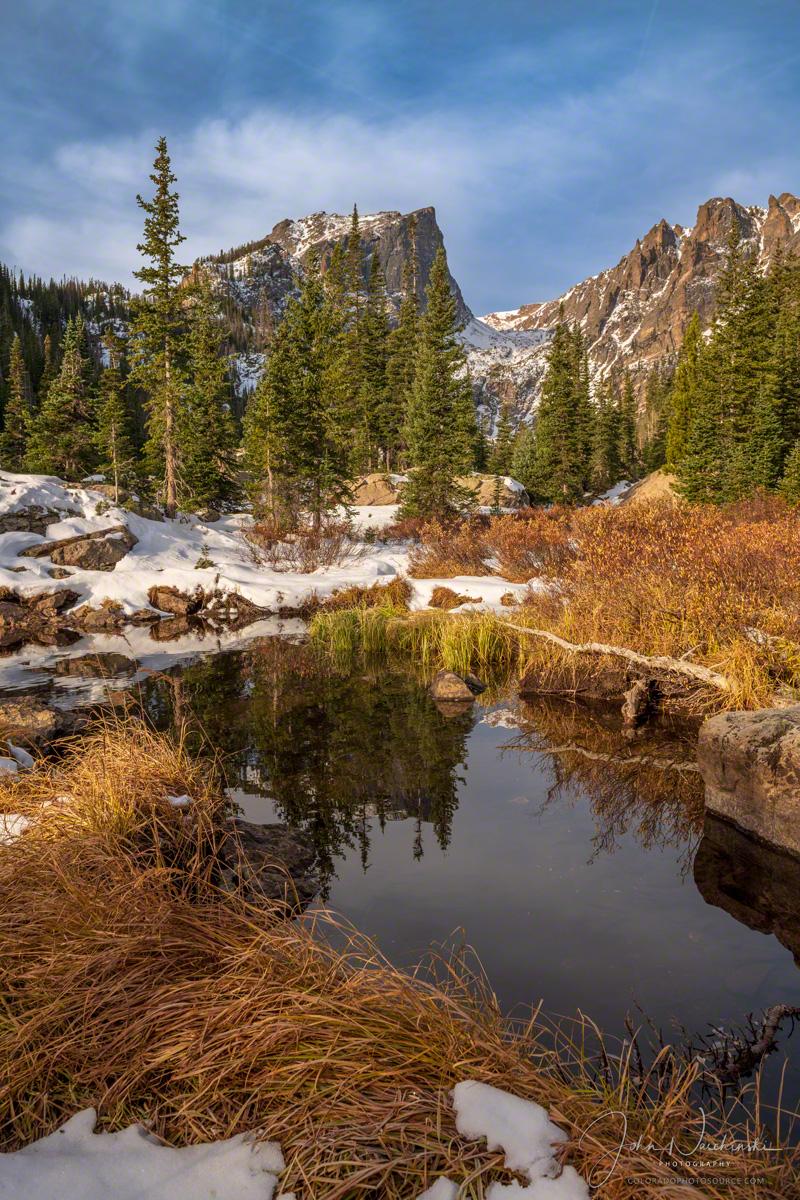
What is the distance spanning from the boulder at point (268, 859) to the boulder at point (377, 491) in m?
29.9

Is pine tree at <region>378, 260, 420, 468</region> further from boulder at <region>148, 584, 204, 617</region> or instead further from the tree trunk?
boulder at <region>148, 584, 204, 617</region>

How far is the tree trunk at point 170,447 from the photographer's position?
83.7 ft

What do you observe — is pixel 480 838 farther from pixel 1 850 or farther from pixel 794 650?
pixel 794 650

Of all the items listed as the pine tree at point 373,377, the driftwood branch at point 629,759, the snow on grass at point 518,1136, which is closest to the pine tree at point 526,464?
the pine tree at point 373,377

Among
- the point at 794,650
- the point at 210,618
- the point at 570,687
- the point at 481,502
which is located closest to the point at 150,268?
the point at 210,618

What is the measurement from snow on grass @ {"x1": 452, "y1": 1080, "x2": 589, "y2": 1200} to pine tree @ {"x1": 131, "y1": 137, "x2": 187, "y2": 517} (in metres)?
26.6

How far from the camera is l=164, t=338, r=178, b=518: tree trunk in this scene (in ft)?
83.7

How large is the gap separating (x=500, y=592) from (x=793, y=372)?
26591 millimetres

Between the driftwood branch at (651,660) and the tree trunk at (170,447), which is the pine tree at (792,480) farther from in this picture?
the tree trunk at (170,447)

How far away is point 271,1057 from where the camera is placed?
232 centimetres

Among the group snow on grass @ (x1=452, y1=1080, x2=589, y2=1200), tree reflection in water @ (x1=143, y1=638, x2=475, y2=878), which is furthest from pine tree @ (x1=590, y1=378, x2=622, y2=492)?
snow on grass @ (x1=452, y1=1080, x2=589, y2=1200)

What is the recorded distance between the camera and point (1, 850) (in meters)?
3.58

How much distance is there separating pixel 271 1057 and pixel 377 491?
111ft

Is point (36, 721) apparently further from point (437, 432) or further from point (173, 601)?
point (437, 432)
